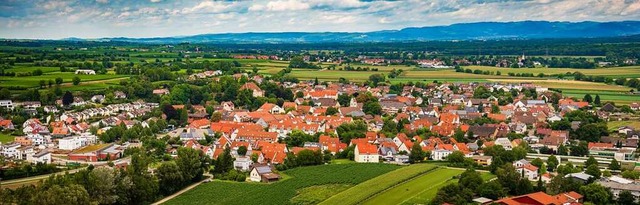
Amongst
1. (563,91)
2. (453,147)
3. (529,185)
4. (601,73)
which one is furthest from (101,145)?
(601,73)

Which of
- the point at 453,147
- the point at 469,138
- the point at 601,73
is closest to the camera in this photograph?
the point at 453,147

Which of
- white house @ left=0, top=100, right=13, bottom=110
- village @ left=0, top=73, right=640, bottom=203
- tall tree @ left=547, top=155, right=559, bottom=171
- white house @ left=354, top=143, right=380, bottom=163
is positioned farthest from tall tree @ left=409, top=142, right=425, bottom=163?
white house @ left=0, top=100, right=13, bottom=110

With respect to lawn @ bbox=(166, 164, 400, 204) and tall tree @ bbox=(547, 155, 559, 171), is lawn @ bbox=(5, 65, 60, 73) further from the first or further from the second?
tall tree @ bbox=(547, 155, 559, 171)

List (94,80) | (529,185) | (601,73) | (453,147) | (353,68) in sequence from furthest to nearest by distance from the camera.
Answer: (353,68) < (601,73) < (94,80) < (453,147) < (529,185)

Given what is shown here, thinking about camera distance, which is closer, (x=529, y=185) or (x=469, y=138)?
(x=529, y=185)

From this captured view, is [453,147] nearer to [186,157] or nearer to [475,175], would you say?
[475,175]

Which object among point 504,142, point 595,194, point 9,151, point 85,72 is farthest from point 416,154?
point 85,72

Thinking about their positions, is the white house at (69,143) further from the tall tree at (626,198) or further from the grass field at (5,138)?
the tall tree at (626,198)

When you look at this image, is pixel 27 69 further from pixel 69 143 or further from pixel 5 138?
pixel 69 143
